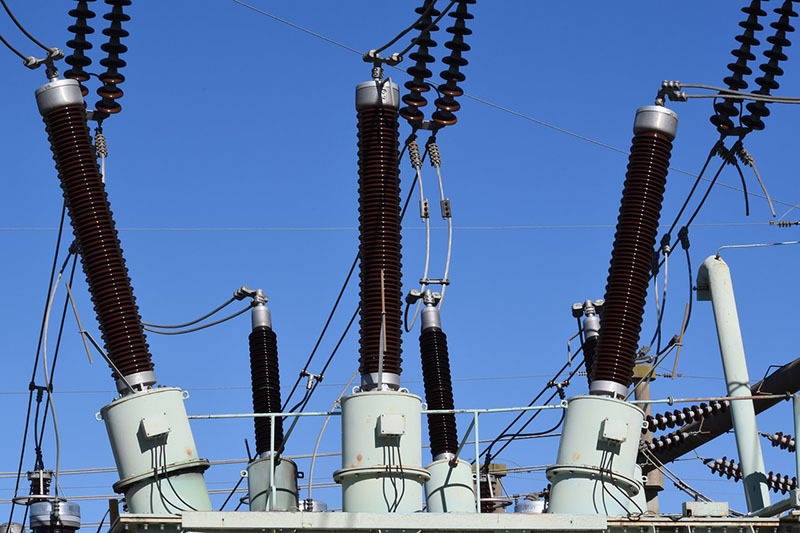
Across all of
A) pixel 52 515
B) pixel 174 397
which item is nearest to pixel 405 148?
pixel 174 397

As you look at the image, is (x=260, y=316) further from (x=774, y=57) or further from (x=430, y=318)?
(x=774, y=57)

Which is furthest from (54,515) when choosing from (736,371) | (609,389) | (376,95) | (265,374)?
(736,371)

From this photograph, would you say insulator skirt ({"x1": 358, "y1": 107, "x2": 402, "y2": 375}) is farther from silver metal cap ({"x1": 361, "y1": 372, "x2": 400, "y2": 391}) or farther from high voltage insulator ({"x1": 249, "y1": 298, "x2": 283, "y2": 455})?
high voltage insulator ({"x1": 249, "y1": 298, "x2": 283, "y2": 455})

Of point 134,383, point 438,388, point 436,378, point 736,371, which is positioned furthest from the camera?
point 436,378

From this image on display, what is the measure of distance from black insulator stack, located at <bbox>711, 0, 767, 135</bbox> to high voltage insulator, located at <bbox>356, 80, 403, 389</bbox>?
4.42 metres

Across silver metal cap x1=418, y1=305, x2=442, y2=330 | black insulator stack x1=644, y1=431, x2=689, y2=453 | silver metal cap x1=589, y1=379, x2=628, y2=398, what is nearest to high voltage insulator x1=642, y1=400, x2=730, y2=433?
black insulator stack x1=644, y1=431, x2=689, y2=453

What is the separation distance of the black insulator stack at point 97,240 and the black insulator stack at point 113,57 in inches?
50.2

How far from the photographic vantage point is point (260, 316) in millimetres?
19375

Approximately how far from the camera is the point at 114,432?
1395cm

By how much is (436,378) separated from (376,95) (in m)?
6.15

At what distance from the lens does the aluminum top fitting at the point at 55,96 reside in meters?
14.9

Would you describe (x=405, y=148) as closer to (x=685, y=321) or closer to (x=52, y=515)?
(x=685, y=321)

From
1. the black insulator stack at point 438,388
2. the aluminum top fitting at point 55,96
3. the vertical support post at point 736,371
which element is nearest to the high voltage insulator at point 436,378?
the black insulator stack at point 438,388

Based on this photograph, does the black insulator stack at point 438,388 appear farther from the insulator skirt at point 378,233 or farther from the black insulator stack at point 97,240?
the black insulator stack at point 97,240
